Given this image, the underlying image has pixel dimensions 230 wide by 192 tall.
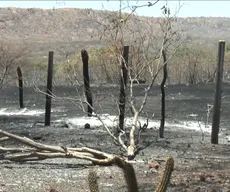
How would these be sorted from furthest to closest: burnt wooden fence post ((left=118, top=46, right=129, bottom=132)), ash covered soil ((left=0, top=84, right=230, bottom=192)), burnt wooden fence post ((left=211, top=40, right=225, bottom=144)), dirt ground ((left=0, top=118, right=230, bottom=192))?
1. burnt wooden fence post ((left=118, top=46, right=129, bottom=132))
2. burnt wooden fence post ((left=211, top=40, right=225, bottom=144))
3. ash covered soil ((left=0, top=84, right=230, bottom=192))
4. dirt ground ((left=0, top=118, right=230, bottom=192))


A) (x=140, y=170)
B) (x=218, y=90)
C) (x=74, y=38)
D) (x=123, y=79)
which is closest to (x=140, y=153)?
(x=140, y=170)

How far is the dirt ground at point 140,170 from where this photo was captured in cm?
854

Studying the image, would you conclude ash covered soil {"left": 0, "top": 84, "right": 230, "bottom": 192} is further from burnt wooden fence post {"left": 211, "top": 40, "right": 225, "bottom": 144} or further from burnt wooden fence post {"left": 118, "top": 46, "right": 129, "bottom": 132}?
burnt wooden fence post {"left": 118, "top": 46, "right": 129, "bottom": 132}

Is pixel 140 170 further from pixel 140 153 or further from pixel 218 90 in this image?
pixel 218 90

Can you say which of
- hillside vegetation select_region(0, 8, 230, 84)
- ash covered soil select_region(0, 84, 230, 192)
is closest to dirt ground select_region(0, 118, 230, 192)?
ash covered soil select_region(0, 84, 230, 192)

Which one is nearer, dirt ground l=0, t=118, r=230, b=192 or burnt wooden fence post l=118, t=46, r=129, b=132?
dirt ground l=0, t=118, r=230, b=192

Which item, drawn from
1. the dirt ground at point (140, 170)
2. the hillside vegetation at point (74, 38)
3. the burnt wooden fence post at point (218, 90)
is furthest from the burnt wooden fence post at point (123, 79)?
the hillside vegetation at point (74, 38)

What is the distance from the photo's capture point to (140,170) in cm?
978

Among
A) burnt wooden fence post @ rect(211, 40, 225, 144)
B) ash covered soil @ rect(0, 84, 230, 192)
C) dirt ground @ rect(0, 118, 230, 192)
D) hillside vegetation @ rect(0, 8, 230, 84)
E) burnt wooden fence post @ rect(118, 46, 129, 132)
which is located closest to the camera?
dirt ground @ rect(0, 118, 230, 192)

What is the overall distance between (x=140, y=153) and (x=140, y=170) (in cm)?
193

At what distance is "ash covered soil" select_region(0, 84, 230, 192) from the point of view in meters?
8.70

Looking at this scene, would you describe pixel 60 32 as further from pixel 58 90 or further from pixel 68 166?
pixel 68 166

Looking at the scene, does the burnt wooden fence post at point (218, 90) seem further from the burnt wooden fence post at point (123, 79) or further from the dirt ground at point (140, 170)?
the burnt wooden fence post at point (123, 79)

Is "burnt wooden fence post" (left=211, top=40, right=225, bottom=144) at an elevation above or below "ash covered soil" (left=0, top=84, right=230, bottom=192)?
above
